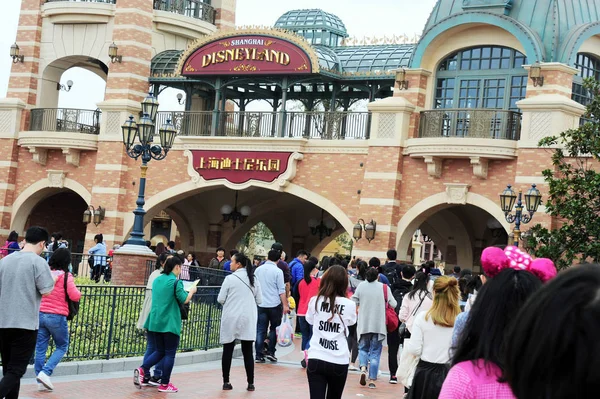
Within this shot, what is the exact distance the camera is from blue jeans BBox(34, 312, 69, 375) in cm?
1077

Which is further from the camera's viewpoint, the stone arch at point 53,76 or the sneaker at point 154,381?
the stone arch at point 53,76

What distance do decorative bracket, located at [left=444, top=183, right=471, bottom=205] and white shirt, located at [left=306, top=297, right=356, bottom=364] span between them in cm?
1726

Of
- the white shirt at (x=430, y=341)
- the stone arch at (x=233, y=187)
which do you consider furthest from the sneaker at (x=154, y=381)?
the stone arch at (x=233, y=187)

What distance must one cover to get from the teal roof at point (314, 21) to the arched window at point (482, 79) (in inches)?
262

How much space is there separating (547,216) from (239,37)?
1027cm

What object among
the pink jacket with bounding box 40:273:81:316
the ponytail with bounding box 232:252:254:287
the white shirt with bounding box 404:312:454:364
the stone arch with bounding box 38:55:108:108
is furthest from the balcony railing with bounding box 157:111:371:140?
the white shirt with bounding box 404:312:454:364

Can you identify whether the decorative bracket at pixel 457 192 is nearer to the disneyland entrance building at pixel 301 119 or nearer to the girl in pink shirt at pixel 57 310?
the disneyland entrance building at pixel 301 119

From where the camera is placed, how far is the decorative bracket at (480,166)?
2531 cm

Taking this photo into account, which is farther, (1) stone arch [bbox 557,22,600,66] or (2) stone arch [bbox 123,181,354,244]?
(2) stone arch [bbox 123,181,354,244]

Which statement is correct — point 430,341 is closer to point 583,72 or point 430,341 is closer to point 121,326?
point 121,326

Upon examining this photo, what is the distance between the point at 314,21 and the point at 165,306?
914 inches

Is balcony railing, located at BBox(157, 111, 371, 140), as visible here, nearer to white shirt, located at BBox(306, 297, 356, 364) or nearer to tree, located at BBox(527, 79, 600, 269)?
tree, located at BBox(527, 79, 600, 269)

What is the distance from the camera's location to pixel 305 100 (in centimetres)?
3133

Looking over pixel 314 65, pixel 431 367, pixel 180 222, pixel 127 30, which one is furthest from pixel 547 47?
pixel 431 367
